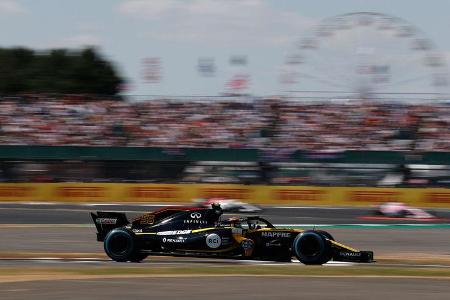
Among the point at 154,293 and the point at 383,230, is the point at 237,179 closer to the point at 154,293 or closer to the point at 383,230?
the point at 383,230

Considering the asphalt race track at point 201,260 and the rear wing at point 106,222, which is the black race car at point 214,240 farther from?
the asphalt race track at point 201,260

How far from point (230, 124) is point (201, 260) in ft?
59.9

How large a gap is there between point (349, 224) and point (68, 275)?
15.0 meters

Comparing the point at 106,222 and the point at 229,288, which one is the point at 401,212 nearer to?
the point at 106,222

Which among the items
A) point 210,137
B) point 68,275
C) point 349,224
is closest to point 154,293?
point 68,275

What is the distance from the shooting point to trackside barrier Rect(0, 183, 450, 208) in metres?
30.5

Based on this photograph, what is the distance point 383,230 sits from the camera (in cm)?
2356

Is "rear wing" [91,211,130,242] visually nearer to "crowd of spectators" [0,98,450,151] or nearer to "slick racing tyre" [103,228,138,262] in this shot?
"slick racing tyre" [103,228,138,262]

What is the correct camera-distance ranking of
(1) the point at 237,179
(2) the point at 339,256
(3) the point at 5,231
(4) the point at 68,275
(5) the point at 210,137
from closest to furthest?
(4) the point at 68,275, (2) the point at 339,256, (3) the point at 5,231, (1) the point at 237,179, (5) the point at 210,137

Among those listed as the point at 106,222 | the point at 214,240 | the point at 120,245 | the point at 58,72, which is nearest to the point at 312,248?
the point at 214,240

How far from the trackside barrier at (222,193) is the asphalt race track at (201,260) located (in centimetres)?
81

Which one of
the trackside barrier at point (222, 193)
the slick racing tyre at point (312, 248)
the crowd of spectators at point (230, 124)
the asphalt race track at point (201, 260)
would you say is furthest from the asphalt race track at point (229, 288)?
the crowd of spectators at point (230, 124)

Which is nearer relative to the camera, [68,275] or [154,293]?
[154,293]

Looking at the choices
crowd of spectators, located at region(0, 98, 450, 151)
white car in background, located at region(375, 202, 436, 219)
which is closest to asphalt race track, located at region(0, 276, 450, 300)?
white car in background, located at region(375, 202, 436, 219)
